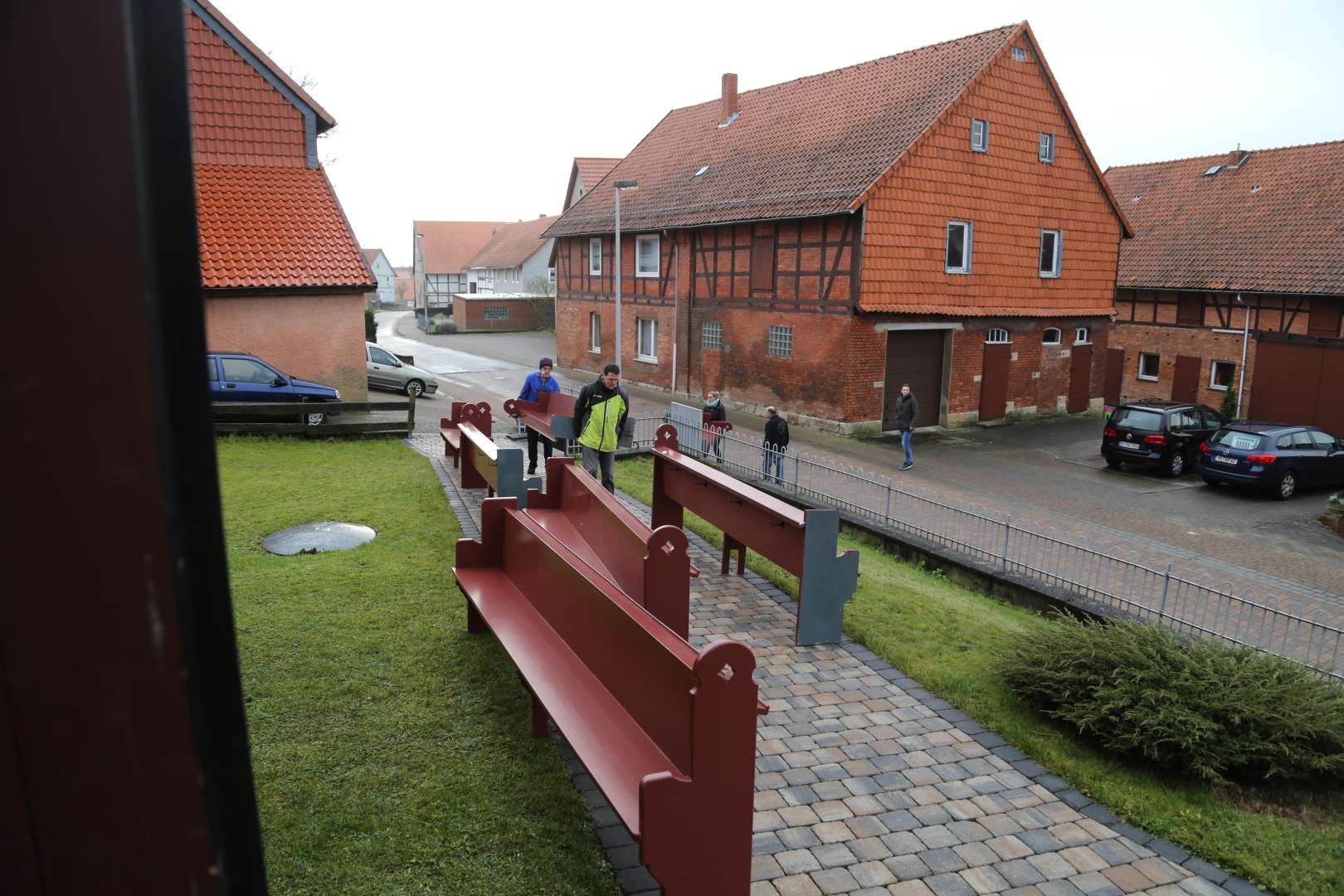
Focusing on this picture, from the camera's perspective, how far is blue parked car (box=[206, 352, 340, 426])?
17250 mm

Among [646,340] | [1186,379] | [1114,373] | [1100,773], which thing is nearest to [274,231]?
[646,340]

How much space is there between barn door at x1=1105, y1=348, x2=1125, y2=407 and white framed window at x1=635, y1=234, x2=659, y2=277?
16.6m

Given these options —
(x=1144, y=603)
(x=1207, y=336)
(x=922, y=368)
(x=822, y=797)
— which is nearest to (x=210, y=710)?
(x=822, y=797)

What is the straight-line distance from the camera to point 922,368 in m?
25.3

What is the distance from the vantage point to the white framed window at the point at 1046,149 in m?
26.7

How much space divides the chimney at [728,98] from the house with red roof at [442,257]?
48101mm

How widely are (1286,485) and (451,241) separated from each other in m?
72.3

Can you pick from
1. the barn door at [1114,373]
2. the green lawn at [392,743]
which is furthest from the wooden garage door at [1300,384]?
the green lawn at [392,743]

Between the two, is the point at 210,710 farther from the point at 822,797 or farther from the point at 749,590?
the point at 749,590

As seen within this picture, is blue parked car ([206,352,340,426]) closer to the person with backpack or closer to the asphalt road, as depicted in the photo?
the asphalt road

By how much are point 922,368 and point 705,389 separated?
6.80 metres

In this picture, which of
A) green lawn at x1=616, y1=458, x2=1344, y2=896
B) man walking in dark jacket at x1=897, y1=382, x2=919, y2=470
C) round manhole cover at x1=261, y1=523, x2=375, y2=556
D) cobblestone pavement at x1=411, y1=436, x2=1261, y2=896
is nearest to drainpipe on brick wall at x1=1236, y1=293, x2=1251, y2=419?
man walking in dark jacket at x1=897, y1=382, x2=919, y2=470

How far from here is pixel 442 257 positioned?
3142 inches

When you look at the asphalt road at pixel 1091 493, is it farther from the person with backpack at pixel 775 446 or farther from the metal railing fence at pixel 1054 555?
the person with backpack at pixel 775 446
